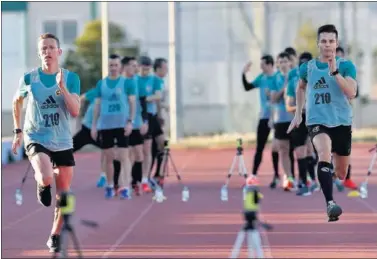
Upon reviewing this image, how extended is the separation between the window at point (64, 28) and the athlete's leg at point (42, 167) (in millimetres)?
30134

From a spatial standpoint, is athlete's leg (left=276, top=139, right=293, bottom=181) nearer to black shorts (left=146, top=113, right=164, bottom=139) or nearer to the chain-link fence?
black shorts (left=146, top=113, right=164, bottom=139)

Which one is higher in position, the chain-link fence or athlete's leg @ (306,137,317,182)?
the chain-link fence

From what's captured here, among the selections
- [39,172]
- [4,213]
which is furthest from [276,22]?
[39,172]

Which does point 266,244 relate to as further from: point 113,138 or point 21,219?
point 113,138

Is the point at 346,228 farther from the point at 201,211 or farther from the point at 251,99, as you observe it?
the point at 251,99

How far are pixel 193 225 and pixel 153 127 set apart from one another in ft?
15.1

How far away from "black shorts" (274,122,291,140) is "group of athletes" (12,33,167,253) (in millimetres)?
1895

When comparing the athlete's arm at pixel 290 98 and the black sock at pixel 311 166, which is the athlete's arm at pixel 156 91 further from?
the black sock at pixel 311 166

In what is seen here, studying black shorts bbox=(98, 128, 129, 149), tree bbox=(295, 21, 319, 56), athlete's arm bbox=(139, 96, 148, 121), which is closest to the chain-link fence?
tree bbox=(295, 21, 319, 56)

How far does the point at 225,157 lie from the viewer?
24406 mm

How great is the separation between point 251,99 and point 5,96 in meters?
9.40

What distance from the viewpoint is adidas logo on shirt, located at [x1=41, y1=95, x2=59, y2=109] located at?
346 inches

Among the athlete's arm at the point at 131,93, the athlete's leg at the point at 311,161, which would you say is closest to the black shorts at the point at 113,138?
the athlete's arm at the point at 131,93

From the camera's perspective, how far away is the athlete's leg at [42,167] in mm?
8625
